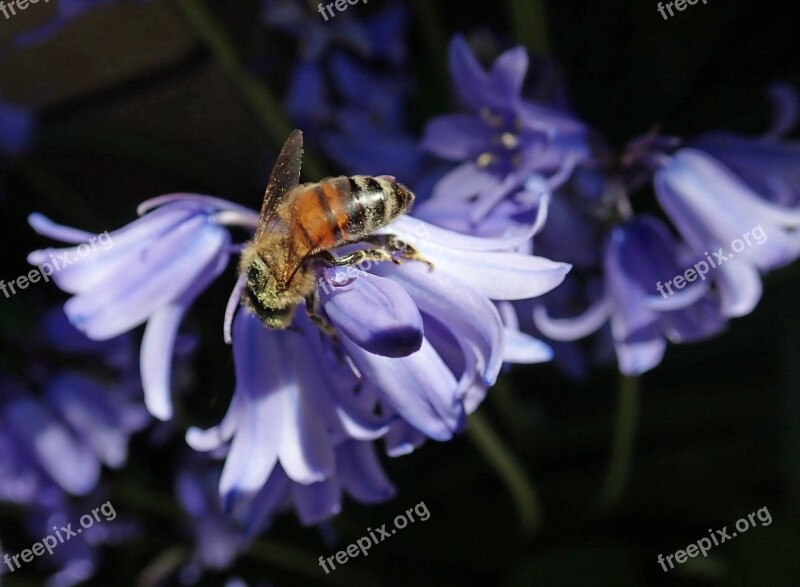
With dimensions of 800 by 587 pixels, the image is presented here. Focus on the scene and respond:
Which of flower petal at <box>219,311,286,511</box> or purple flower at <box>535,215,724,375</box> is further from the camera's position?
purple flower at <box>535,215,724,375</box>

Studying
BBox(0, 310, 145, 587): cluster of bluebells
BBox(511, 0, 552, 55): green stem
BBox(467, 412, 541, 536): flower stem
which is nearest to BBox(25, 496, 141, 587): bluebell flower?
BBox(0, 310, 145, 587): cluster of bluebells

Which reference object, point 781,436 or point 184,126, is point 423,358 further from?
point 184,126

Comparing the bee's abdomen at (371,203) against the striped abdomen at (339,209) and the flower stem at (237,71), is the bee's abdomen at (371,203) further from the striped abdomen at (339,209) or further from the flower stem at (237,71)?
the flower stem at (237,71)

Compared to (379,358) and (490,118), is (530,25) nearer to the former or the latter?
(490,118)

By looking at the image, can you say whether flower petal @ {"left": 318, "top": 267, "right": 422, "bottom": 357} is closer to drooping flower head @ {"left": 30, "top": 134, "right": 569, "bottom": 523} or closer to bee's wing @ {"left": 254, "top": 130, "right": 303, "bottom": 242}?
drooping flower head @ {"left": 30, "top": 134, "right": 569, "bottom": 523}

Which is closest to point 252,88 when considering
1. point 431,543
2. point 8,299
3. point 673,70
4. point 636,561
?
point 8,299

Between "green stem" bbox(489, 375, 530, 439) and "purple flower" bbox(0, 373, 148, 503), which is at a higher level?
"purple flower" bbox(0, 373, 148, 503)
